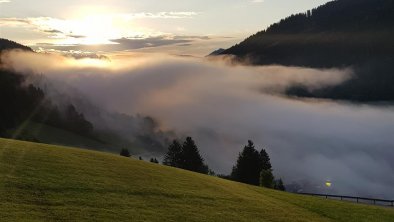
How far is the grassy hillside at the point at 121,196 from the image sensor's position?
2866 cm

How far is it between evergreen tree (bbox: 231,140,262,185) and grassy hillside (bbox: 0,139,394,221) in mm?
52746

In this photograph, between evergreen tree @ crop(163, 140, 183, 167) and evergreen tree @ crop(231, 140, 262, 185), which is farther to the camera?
evergreen tree @ crop(163, 140, 183, 167)

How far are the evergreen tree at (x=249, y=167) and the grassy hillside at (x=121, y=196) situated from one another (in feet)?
173

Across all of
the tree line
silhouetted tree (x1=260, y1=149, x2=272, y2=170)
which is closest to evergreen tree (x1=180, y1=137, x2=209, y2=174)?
the tree line

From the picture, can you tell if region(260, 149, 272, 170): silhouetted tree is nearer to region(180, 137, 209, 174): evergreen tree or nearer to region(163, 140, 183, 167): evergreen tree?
region(180, 137, 209, 174): evergreen tree

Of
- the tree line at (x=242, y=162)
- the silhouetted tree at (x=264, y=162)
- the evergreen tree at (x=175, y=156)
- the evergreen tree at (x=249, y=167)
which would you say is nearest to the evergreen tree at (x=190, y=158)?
the tree line at (x=242, y=162)

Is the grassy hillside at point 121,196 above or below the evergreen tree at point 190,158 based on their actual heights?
above

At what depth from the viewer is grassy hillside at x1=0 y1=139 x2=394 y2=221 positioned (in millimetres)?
28656

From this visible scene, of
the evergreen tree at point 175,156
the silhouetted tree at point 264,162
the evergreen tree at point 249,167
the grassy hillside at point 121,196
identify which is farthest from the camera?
the evergreen tree at point 175,156

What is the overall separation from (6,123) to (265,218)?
132 m

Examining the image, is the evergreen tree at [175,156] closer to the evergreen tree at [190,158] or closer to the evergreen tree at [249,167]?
the evergreen tree at [190,158]

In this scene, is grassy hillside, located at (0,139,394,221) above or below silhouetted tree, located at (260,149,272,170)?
above

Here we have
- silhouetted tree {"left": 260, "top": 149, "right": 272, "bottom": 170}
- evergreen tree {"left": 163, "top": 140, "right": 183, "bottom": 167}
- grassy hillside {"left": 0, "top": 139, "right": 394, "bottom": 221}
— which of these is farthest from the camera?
evergreen tree {"left": 163, "top": 140, "right": 183, "bottom": 167}

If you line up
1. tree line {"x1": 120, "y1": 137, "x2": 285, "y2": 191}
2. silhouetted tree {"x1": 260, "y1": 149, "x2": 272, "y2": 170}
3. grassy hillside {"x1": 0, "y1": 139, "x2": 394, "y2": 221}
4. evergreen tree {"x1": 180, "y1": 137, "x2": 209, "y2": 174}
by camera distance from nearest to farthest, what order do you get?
grassy hillside {"x1": 0, "y1": 139, "x2": 394, "y2": 221} < tree line {"x1": 120, "y1": 137, "x2": 285, "y2": 191} < silhouetted tree {"x1": 260, "y1": 149, "x2": 272, "y2": 170} < evergreen tree {"x1": 180, "y1": 137, "x2": 209, "y2": 174}
